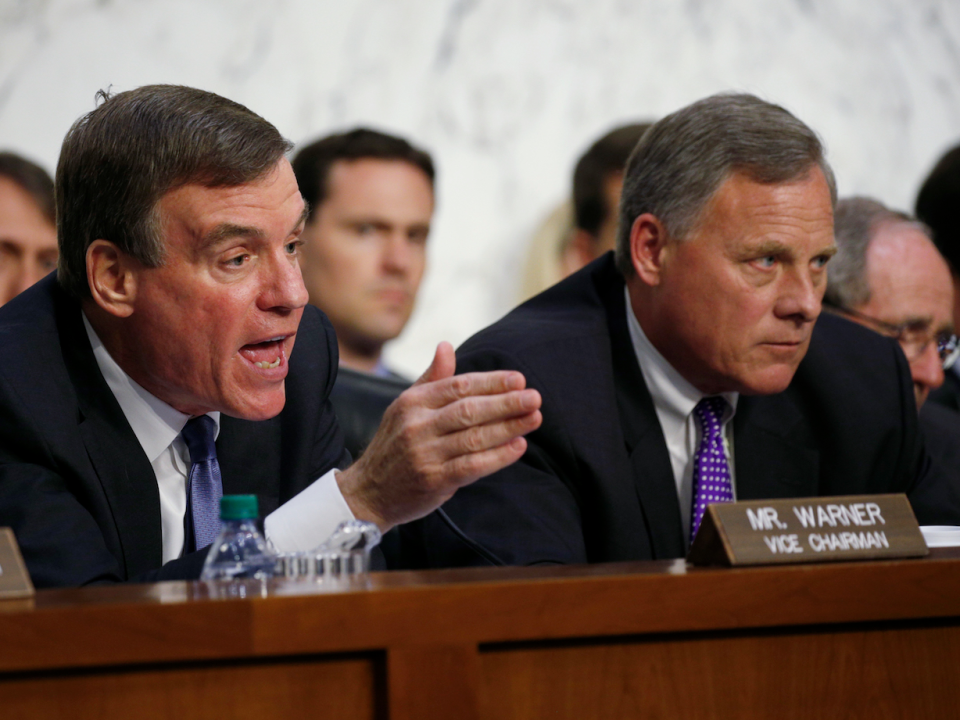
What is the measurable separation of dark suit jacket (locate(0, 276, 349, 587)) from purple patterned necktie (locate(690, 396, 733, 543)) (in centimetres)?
56

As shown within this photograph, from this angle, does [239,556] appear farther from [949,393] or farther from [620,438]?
[949,393]

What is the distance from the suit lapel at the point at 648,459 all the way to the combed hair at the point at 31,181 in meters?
1.69

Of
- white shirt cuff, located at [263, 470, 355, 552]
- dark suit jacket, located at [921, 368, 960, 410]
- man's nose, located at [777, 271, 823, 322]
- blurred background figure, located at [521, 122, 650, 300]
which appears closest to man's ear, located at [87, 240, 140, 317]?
white shirt cuff, located at [263, 470, 355, 552]

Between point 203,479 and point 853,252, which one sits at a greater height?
point 853,252

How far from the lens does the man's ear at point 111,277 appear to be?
1460mm

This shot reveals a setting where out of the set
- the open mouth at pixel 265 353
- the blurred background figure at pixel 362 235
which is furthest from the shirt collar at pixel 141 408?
the blurred background figure at pixel 362 235

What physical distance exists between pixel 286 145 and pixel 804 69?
2.87 m

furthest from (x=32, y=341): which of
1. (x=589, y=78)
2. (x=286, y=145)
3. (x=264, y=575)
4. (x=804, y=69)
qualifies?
(x=804, y=69)

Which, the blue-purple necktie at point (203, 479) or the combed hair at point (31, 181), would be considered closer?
the blue-purple necktie at point (203, 479)

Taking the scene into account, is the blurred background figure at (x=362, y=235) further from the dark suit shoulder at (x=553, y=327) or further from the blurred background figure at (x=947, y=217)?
the blurred background figure at (x=947, y=217)

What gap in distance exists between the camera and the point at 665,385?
1.86 meters

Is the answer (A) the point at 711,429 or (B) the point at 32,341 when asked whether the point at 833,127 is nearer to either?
(A) the point at 711,429

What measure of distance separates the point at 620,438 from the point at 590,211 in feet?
5.82

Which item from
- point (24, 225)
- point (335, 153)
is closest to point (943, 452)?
point (335, 153)
